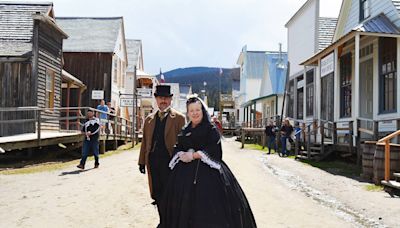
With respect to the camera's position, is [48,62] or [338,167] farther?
[48,62]

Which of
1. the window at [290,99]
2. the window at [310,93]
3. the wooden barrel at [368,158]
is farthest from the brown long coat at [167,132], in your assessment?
the window at [290,99]

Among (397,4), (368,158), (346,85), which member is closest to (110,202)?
(368,158)

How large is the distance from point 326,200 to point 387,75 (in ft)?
23.5

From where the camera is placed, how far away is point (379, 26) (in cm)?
1445

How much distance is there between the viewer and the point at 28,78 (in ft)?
62.2

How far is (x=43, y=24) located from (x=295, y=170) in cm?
1164

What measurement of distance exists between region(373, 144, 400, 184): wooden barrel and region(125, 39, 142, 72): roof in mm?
31289

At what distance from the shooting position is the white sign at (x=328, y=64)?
1639 centimetres

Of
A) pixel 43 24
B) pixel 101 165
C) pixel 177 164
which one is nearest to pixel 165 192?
pixel 177 164

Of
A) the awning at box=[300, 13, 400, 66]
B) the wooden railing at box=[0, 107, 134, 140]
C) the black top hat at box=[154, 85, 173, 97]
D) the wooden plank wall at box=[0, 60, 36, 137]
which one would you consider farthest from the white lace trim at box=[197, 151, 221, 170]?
the wooden plank wall at box=[0, 60, 36, 137]

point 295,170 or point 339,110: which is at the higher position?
point 339,110

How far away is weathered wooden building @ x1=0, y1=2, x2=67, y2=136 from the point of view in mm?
18641

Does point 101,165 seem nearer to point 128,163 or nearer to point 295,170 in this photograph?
point 128,163

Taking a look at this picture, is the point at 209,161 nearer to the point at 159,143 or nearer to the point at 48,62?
the point at 159,143
